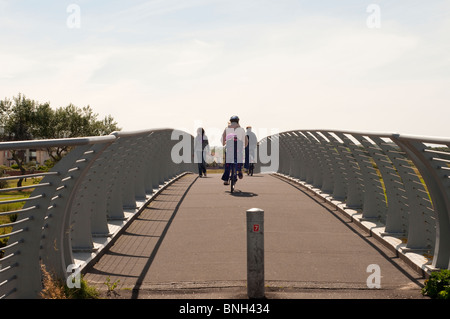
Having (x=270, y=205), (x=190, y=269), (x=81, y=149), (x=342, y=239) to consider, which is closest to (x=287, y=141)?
(x=270, y=205)

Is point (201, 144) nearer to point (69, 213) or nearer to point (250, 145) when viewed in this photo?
point (250, 145)

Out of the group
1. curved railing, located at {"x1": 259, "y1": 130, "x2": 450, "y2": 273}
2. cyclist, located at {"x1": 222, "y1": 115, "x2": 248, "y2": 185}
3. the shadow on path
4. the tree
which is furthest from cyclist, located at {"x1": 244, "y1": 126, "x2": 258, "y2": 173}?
the tree

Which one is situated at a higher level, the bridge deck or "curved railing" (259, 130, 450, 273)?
"curved railing" (259, 130, 450, 273)

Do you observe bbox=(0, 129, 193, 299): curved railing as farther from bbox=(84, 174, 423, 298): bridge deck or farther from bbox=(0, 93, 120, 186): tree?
bbox=(0, 93, 120, 186): tree

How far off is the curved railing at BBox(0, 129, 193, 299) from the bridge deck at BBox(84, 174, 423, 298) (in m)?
0.34

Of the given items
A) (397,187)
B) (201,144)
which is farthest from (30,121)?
(397,187)

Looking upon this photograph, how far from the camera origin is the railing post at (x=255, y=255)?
593cm

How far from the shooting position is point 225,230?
9.74 metres

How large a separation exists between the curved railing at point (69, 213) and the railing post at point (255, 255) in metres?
1.69

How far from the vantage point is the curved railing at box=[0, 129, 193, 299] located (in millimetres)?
5238

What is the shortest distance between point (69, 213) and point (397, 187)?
15.4 ft

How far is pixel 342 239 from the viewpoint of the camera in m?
9.09
